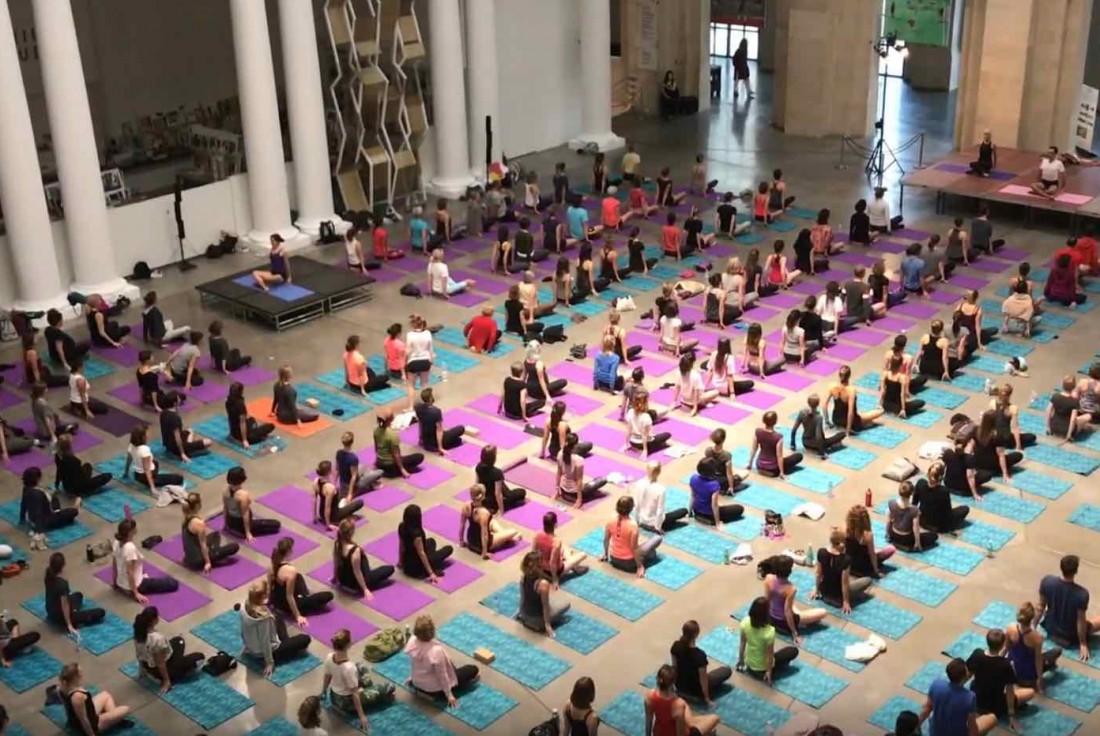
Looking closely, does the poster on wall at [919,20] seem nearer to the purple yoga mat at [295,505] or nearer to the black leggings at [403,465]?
the black leggings at [403,465]

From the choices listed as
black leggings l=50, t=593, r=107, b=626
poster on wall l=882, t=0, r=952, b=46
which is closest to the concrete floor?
black leggings l=50, t=593, r=107, b=626

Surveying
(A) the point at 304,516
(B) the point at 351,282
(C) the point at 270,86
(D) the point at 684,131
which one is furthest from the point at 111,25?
(A) the point at 304,516

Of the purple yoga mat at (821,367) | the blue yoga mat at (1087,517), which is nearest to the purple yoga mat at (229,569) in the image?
the purple yoga mat at (821,367)

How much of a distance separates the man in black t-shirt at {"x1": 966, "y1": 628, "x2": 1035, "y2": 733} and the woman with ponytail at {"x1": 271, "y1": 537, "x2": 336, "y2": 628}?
6766mm

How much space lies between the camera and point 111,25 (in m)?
31.1

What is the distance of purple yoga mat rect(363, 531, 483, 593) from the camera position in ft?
51.8

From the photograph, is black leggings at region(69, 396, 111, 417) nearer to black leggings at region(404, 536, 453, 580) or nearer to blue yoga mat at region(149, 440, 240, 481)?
blue yoga mat at region(149, 440, 240, 481)

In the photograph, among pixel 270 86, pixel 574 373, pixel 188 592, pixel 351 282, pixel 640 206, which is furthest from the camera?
pixel 640 206

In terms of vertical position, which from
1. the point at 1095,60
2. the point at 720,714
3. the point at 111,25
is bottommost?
the point at 720,714

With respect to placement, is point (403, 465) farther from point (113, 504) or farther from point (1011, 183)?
point (1011, 183)

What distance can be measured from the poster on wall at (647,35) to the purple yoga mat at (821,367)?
17.8 meters

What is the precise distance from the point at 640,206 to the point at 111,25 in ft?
41.3

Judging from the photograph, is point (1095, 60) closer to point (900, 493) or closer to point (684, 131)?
point (684, 131)

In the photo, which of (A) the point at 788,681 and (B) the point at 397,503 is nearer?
(A) the point at 788,681
